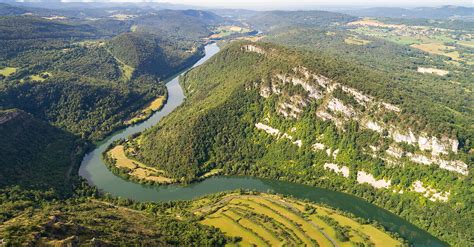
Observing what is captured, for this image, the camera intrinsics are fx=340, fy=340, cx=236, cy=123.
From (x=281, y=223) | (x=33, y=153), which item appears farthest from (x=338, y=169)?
(x=33, y=153)

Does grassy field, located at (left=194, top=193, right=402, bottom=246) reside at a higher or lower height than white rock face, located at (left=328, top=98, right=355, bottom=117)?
lower

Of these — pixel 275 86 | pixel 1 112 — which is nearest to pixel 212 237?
pixel 275 86

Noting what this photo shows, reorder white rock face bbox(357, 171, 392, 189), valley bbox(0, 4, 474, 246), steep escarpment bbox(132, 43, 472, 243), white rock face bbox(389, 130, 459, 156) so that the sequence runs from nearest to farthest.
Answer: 1. valley bbox(0, 4, 474, 246)
2. steep escarpment bbox(132, 43, 472, 243)
3. white rock face bbox(389, 130, 459, 156)
4. white rock face bbox(357, 171, 392, 189)

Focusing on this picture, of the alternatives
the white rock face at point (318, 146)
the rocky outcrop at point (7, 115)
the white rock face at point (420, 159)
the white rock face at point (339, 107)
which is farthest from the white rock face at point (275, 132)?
the rocky outcrop at point (7, 115)

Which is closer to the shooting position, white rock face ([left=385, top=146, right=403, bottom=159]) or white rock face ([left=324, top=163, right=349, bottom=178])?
white rock face ([left=385, top=146, right=403, bottom=159])

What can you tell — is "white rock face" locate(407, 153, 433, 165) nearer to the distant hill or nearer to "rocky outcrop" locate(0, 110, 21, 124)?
the distant hill

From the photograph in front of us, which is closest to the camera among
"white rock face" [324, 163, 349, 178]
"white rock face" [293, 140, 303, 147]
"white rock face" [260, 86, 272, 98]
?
"white rock face" [324, 163, 349, 178]

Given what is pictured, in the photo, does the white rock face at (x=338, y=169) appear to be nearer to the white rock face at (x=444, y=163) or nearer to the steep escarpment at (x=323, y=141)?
the steep escarpment at (x=323, y=141)

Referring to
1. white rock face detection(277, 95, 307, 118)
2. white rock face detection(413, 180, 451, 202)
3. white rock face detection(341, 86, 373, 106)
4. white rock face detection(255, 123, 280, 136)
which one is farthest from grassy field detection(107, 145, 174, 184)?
white rock face detection(413, 180, 451, 202)

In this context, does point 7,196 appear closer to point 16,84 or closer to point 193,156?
point 193,156
